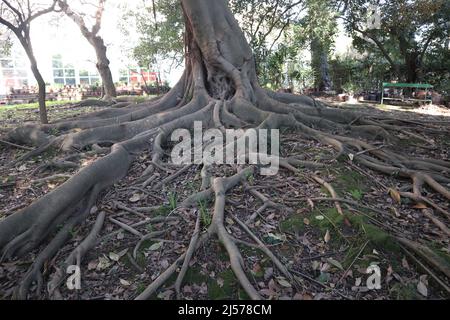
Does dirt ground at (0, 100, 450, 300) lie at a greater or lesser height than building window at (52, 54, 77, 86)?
lesser

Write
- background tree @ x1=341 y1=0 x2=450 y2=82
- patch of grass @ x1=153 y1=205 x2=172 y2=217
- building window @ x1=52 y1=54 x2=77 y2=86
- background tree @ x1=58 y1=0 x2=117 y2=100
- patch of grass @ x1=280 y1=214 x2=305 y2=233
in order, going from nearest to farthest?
patch of grass @ x1=280 y1=214 x2=305 y2=233 < patch of grass @ x1=153 y1=205 x2=172 y2=217 < background tree @ x1=341 y1=0 x2=450 y2=82 < background tree @ x1=58 y1=0 x2=117 y2=100 < building window @ x1=52 y1=54 x2=77 y2=86

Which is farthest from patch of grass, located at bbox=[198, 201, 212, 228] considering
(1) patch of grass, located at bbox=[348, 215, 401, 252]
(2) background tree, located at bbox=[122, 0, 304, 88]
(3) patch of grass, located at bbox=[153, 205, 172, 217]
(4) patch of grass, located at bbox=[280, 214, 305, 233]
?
(2) background tree, located at bbox=[122, 0, 304, 88]

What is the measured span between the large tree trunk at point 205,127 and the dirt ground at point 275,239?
0.10m

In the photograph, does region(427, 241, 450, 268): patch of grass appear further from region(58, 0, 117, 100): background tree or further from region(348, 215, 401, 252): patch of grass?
region(58, 0, 117, 100): background tree

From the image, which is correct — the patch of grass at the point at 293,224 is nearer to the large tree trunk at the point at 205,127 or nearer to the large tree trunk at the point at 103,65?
the large tree trunk at the point at 205,127

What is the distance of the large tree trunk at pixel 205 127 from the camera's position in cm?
278

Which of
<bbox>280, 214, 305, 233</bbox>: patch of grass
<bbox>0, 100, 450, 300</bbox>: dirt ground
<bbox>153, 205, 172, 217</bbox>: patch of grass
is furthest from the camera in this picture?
<bbox>153, 205, 172, 217</bbox>: patch of grass

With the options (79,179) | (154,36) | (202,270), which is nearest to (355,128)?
(202,270)

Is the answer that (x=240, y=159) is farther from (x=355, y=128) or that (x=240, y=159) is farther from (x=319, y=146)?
(x=355, y=128)

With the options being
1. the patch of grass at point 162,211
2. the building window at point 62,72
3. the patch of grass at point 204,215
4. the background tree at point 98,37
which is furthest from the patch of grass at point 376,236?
the building window at point 62,72

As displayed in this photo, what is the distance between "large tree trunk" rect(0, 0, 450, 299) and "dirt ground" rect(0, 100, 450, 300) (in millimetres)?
96

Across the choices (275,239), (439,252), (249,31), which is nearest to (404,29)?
(249,31)

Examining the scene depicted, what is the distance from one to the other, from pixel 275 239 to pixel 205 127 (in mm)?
2732

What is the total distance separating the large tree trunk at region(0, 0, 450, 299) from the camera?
2.78 m
